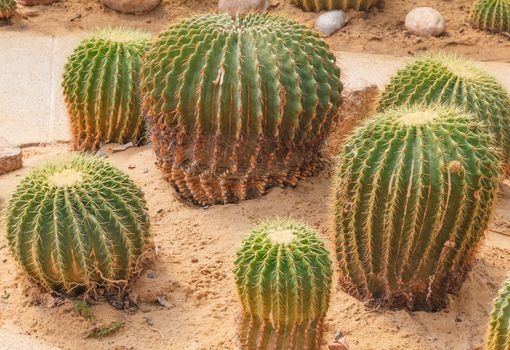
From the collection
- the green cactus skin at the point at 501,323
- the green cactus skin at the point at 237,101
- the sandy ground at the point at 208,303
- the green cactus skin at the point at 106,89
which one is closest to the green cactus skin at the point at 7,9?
the green cactus skin at the point at 106,89

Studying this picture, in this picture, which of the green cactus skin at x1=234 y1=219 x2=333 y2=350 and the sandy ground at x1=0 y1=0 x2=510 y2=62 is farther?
the sandy ground at x1=0 y1=0 x2=510 y2=62

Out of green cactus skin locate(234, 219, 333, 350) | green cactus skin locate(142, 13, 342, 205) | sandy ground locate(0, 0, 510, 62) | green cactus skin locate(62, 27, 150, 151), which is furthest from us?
sandy ground locate(0, 0, 510, 62)

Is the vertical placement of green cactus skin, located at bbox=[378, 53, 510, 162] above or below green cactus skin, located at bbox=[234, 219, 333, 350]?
above

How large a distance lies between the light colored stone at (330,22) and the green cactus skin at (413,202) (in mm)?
6268

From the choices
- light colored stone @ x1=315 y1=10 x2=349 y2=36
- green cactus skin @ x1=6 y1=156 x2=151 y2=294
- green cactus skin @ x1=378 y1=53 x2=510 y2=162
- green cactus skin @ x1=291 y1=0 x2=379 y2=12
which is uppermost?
green cactus skin @ x1=378 y1=53 x2=510 y2=162

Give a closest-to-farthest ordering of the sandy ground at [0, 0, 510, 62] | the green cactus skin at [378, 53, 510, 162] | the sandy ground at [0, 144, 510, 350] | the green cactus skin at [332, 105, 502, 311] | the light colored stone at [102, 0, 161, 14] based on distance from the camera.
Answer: the green cactus skin at [332, 105, 502, 311], the sandy ground at [0, 144, 510, 350], the green cactus skin at [378, 53, 510, 162], the sandy ground at [0, 0, 510, 62], the light colored stone at [102, 0, 161, 14]

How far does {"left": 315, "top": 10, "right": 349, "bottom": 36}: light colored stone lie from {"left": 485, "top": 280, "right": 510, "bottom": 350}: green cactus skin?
7234mm

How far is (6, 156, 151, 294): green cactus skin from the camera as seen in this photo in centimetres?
502

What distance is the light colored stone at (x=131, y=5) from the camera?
1172cm

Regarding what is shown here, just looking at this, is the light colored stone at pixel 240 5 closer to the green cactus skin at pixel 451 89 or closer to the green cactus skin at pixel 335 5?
the green cactus skin at pixel 335 5

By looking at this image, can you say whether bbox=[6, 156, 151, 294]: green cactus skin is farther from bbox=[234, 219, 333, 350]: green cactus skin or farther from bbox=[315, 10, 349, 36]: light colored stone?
bbox=[315, 10, 349, 36]: light colored stone

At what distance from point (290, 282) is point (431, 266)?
0.94 metres

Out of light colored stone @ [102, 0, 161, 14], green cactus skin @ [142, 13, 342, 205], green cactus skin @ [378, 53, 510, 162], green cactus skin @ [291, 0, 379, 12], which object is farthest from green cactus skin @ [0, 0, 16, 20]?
green cactus skin @ [378, 53, 510, 162]

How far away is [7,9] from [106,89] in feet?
15.8
